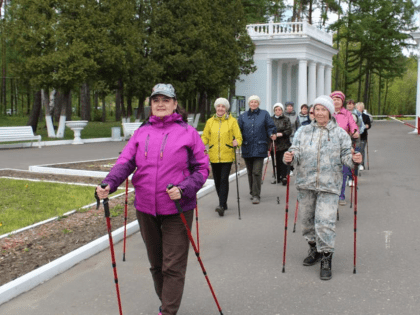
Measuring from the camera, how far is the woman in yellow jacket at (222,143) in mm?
8695

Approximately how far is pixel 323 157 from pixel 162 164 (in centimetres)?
219

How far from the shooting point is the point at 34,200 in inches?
373

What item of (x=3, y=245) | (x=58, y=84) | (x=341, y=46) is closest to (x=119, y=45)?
(x=58, y=84)

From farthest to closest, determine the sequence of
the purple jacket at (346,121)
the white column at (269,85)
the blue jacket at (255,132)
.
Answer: the white column at (269,85), the blue jacket at (255,132), the purple jacket at (346,121)

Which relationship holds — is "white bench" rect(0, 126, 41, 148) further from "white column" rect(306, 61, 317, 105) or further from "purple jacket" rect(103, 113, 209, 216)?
"white column" rect(306, 61, 317, 105)

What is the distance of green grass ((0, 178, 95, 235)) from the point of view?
795 centimetres

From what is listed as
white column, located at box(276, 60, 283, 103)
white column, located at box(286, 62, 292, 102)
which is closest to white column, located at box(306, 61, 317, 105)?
white column, located at box(276, 60, 283, 103)

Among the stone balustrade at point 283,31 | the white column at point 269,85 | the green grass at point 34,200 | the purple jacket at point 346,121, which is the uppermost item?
the stone balustrade at point 283,31

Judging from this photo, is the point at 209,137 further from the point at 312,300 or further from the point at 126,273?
the point at 312,300

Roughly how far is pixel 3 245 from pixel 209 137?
3.69 meters

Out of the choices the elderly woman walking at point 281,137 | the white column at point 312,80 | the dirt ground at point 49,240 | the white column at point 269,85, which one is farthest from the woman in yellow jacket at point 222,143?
the white column at point 312,80

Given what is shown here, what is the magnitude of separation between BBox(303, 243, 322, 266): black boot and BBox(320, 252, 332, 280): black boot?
1.20 ft

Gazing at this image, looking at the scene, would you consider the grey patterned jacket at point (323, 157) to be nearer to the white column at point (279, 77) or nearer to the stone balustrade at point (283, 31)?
the stone balustrade at point (283, 31)

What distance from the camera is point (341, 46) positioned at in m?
73.0
